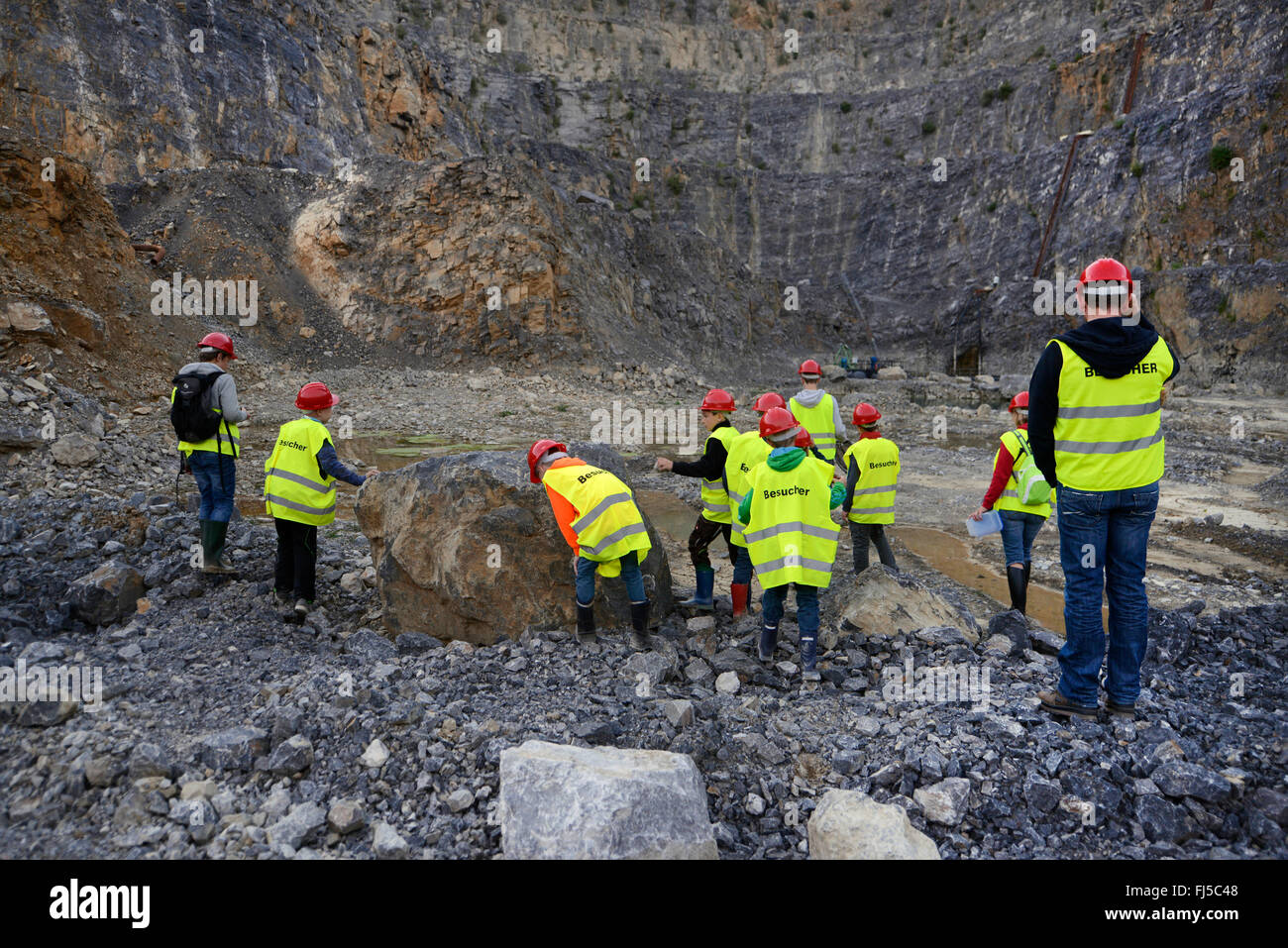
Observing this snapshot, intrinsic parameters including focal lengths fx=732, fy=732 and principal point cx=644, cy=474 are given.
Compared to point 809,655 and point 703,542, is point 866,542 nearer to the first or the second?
point 703,542

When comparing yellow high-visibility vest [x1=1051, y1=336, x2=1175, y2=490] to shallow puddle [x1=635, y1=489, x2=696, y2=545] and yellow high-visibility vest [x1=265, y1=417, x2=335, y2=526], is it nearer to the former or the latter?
yellow high-visibility vest [x1=265, y1=417, x2=335, y2=526]

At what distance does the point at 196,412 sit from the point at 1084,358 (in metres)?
5.37

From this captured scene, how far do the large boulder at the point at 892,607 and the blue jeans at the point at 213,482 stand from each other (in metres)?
4.34

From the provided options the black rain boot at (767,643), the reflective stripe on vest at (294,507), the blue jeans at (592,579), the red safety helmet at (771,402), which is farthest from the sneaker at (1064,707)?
the reflective stripe on vest at (294,507)

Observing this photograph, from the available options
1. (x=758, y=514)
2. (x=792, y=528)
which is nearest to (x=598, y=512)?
(x=758, y=514)

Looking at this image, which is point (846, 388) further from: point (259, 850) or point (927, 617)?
point (259, 850)

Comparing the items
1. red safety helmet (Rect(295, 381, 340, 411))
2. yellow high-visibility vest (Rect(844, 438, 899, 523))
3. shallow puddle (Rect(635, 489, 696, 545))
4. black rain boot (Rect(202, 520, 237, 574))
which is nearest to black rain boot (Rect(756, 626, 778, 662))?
yellow high-visibility vest (Rect(844, 438, 899, 523))

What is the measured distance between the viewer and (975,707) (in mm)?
3586

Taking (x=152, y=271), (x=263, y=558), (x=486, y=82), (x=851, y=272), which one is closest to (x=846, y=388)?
(x=851, y=272)

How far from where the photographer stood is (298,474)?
478 cm

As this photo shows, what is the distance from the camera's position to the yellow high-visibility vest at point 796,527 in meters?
3.98

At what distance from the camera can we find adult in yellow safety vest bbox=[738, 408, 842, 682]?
3.99m

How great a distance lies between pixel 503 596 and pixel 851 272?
40061mm

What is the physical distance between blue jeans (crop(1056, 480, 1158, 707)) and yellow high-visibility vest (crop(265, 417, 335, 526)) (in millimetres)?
4275
